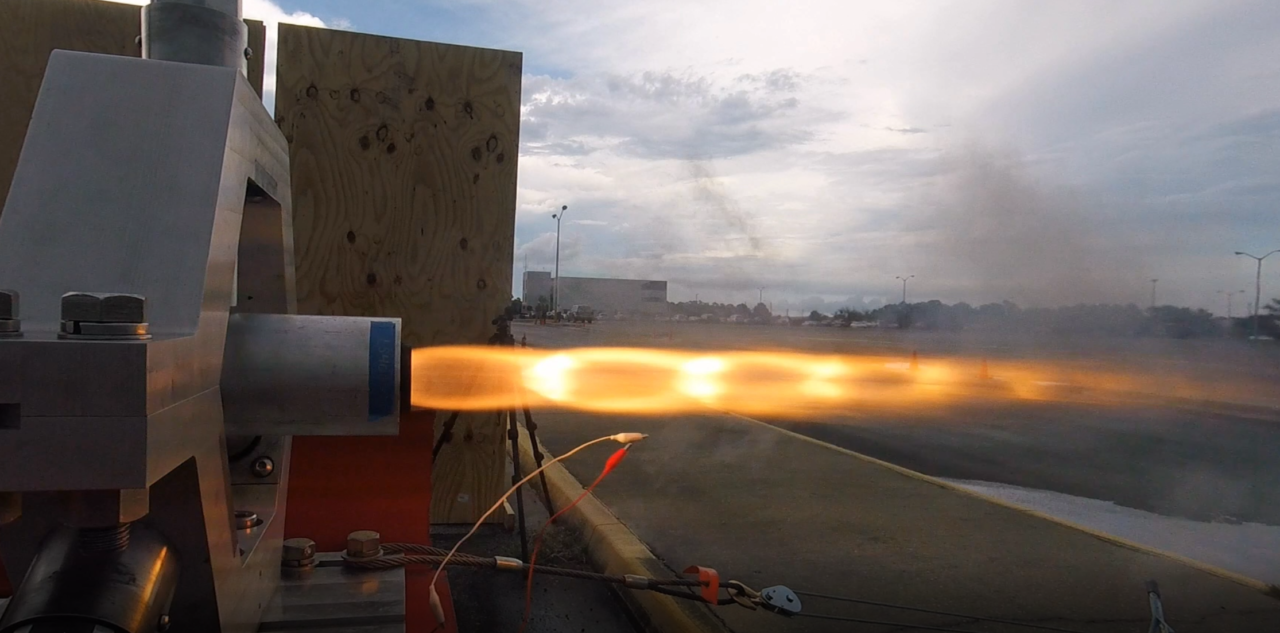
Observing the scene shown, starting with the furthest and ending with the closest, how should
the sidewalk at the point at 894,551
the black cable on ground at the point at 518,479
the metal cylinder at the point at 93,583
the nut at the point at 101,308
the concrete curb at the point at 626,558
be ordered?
the black cable on ground at the point at 518,479 < the sidewalk at the point at 894,551 < the concrete curb at the point at 626,558 < the metal cylinder at the point at 93,583 < the nut at the point at 101,308

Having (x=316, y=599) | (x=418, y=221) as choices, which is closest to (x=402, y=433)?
(x=316, y=599)

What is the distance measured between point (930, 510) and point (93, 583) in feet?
17.8

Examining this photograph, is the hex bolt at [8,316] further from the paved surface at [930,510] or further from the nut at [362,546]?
the paved surface at [930,510]

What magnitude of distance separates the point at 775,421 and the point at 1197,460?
16.8ft

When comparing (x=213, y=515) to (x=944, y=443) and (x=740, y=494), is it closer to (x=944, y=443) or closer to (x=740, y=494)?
(x=740, y=494)

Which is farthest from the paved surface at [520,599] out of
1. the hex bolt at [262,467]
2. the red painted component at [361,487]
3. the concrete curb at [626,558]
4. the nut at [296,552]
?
the hex bolt at [262,467]

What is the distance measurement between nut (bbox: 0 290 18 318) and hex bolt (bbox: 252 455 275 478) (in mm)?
893

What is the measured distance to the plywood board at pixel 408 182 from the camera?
440 centimetres

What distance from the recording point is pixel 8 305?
110 cm

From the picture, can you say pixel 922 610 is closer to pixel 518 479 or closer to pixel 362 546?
pixel 518 479

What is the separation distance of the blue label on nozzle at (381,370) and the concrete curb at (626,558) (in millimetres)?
2294

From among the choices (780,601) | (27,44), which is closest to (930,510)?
(780,601)

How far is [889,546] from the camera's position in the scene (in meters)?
4.87

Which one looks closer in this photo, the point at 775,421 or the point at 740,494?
the point at 740,494
